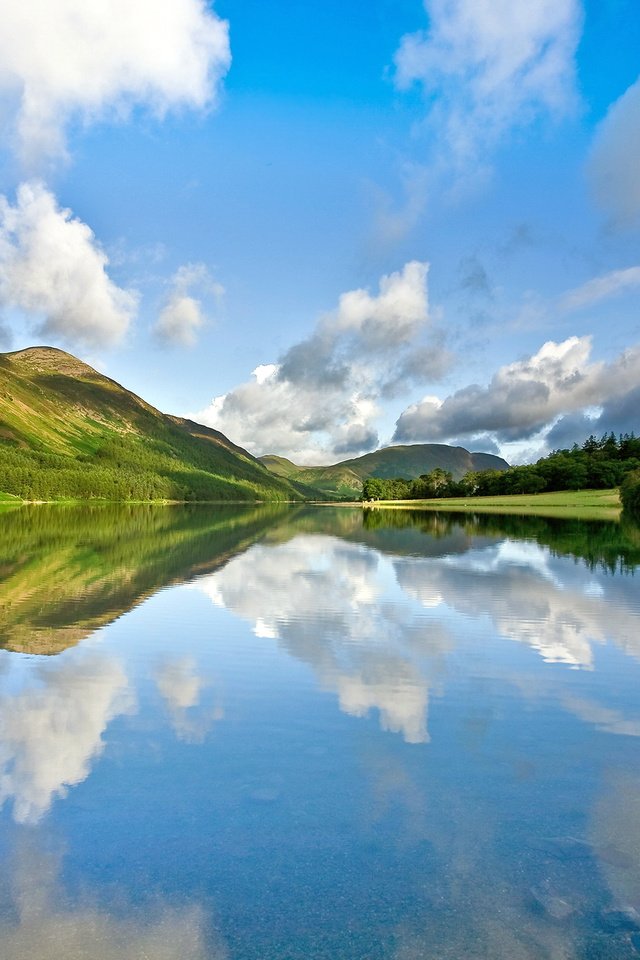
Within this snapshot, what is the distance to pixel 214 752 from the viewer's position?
39.0 feet

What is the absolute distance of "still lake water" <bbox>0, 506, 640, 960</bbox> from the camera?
691 cm

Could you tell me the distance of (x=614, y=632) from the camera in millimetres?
23203

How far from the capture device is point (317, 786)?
Answer: 10.4 meters

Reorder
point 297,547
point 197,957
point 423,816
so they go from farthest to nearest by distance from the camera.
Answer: point 297,547, point 423,816, point 197,957

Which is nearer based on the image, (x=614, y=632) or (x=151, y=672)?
(x=151, y=672)

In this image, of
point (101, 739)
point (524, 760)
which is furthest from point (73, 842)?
point (524, 760)

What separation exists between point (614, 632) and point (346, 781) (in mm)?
16933

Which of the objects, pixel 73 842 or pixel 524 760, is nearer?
pixel 73 842

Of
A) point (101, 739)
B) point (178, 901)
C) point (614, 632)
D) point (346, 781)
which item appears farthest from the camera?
point (614, 632)

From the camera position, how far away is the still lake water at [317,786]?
691 cm

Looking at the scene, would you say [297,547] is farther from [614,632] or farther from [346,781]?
[346,781]

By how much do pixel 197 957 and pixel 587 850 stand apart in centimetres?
562

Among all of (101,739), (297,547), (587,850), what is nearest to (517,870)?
(587,850)

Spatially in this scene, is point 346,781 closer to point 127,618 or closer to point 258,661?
point 258,661
